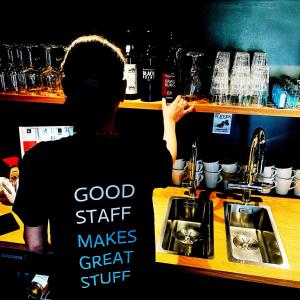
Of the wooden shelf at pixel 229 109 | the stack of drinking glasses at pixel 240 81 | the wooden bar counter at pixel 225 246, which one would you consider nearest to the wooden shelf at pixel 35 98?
the wooden shelf at pixel 229 109

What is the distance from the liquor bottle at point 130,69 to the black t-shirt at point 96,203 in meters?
0.60

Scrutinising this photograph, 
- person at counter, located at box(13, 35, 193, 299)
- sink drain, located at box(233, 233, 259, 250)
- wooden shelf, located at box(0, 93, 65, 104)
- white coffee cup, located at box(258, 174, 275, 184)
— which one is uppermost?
wooden shelf, located at box(0, 93, 65, 104)

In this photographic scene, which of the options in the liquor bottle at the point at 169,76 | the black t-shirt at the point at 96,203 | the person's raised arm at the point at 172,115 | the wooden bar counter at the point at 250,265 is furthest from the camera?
the liquor bottle at the point at 169,76

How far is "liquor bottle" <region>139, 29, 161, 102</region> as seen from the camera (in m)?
1.77

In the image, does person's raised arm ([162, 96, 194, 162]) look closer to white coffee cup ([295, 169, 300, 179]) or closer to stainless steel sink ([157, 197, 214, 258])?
stainless steel sink ([157, 197, 214, 258])

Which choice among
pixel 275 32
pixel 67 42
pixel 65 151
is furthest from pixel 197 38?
pixel 65 151

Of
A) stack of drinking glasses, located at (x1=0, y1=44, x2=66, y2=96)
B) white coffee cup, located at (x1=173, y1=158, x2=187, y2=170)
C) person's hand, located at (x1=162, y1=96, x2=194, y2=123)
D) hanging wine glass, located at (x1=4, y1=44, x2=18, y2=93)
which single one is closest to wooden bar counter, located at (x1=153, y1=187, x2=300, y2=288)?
white coffee cup, located at (x1=173, y1=158, x2=187, y2=170)

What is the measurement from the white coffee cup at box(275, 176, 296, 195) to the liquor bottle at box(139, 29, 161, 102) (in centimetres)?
90

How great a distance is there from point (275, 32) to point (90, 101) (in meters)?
1.25

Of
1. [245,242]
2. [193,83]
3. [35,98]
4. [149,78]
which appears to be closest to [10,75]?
[35,98]

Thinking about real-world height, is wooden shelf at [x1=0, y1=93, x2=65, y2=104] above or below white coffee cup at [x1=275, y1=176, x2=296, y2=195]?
above

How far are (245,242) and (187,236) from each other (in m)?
0.31

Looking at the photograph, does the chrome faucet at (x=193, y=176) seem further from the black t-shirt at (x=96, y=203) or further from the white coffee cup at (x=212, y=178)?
the black t-shirt at (x=96, y=203)

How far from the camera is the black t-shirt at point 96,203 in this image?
1.11 metres
